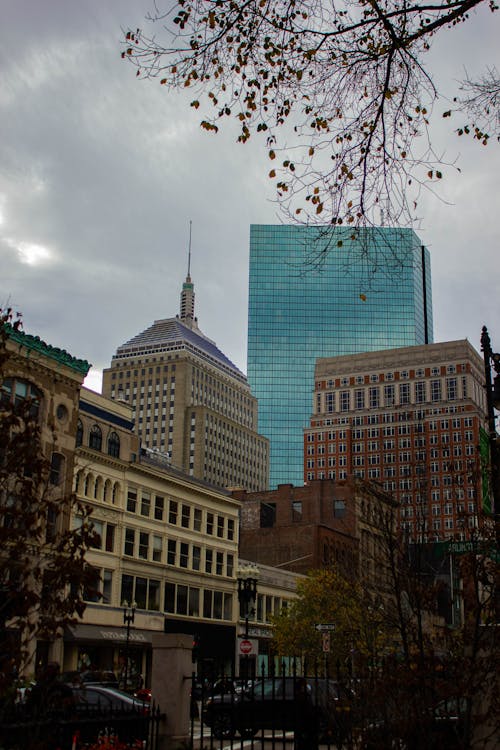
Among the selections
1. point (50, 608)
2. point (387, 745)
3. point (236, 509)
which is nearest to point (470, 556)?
point (387, 745)

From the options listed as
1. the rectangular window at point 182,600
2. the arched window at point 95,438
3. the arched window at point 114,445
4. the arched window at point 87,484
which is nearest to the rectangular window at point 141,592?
the rectangular window at point 182,600

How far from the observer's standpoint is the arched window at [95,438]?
52469mm

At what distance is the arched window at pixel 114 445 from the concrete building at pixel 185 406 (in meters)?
114

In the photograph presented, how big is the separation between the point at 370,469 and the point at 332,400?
56.5ft

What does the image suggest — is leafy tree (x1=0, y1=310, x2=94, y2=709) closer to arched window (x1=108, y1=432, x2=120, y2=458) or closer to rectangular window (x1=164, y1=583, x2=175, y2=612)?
arched window (x1=108, y1=432, x2=120, y2=458)

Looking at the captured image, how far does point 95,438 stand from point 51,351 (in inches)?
328

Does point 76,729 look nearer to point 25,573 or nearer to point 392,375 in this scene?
point 25,573

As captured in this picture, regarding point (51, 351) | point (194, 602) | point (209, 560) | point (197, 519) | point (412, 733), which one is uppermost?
point (51, 351)

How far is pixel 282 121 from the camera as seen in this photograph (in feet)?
39.7

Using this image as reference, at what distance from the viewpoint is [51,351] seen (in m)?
46.7

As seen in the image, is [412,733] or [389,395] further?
[389,395]

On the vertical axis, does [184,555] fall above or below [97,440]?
below

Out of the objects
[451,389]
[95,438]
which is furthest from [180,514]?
[451,389]

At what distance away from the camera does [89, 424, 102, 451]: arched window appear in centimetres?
5247
